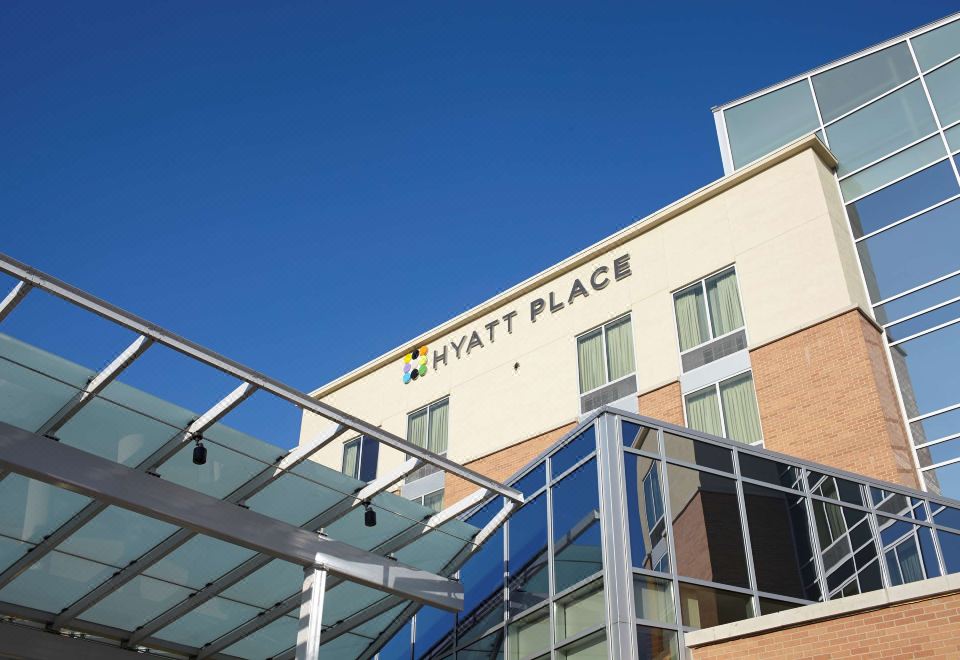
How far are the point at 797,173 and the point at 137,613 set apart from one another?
1538cm

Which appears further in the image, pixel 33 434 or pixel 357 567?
pixel 357 567

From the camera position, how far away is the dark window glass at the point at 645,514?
37.1ft

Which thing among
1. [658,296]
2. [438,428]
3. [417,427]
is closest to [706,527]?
[658,296]

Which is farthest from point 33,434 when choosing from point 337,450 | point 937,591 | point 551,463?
point 337,450

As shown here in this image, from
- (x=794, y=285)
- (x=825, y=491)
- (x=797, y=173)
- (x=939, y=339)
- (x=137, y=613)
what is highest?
(x=797, y=173)

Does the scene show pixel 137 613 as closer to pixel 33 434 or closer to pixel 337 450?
pixel 33 434

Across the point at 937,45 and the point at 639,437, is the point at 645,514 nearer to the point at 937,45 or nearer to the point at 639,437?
the point at 639,437

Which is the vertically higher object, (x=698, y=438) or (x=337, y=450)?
(x=337, y=450)

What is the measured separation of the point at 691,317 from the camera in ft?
68.3

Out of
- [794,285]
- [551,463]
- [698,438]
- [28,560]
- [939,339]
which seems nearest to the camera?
[28,560]

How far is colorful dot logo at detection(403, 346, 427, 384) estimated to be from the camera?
27219mm

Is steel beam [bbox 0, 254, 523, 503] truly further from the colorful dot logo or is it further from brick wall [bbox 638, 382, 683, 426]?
the colorful dot logo

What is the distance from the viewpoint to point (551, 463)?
13656mm

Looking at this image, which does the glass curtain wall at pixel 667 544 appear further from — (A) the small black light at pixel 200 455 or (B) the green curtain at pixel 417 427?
(B) the green curtain at pixel 417 427
